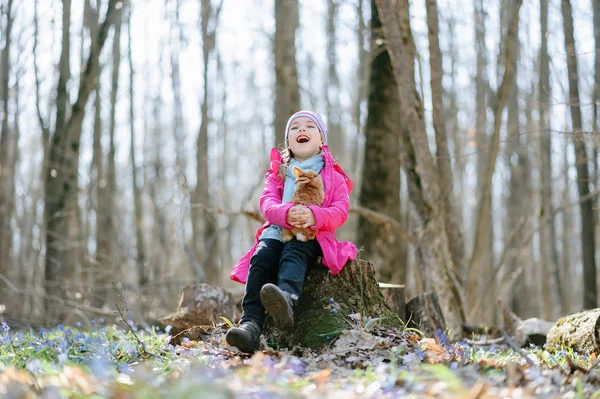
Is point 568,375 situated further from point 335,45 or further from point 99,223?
point 335,45

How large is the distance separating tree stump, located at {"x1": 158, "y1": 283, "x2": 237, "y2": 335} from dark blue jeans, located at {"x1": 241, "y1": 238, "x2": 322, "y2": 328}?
1.73 metres

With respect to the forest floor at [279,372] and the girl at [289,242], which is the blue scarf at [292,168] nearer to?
the girl at [289,242]

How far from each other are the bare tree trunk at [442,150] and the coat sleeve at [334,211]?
262 centimetres

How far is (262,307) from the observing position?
3865mm

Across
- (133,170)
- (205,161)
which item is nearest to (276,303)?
(205,161)

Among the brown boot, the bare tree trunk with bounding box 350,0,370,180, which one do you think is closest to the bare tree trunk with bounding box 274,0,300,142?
the bare tree trunk with bounding box 350,0,370,180

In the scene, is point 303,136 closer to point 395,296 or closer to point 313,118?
point 313,118

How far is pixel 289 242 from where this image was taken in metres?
3.92

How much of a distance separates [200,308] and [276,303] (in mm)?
2245

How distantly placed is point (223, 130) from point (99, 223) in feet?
40.5

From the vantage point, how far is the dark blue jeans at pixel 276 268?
3.73 meters

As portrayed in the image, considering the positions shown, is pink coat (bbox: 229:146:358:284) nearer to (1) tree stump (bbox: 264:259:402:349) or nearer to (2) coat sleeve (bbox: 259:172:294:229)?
(2) coat sleeve (bbox: 259:172:294:229)

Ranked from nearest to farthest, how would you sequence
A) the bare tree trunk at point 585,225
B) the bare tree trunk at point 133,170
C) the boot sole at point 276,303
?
the boot sole at point 276,303, the bare tree trunk at point 585,225, the bare tree trunk at point 133,170

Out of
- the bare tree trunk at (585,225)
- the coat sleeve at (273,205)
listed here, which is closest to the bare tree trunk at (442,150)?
the coat sleeve at (273,205)
